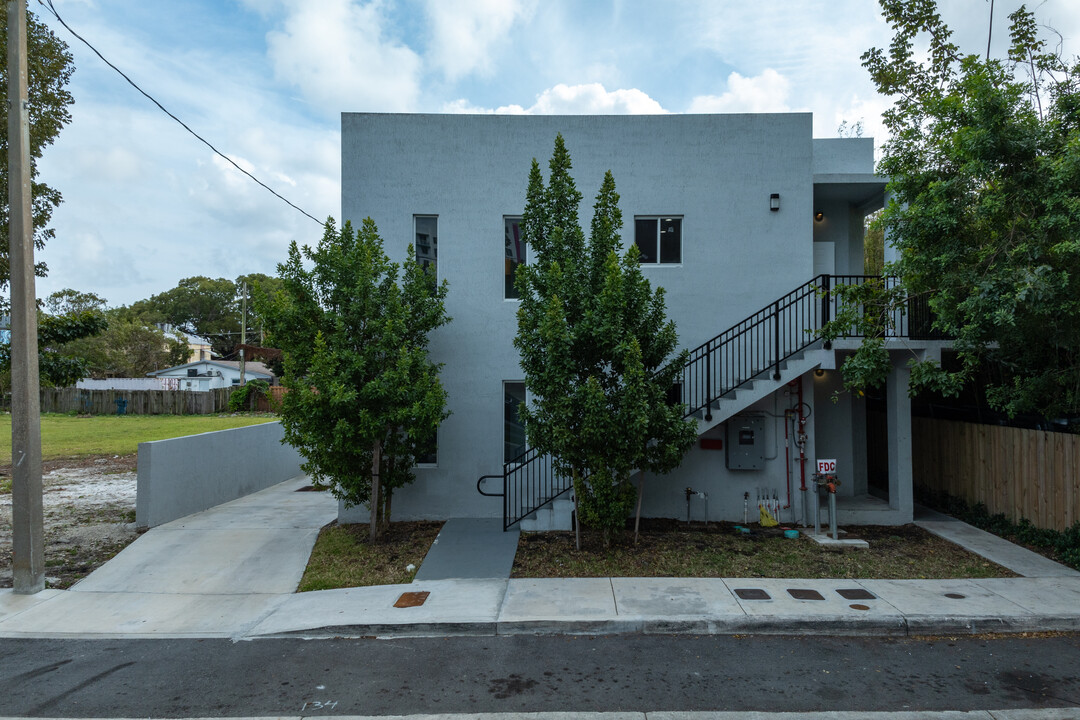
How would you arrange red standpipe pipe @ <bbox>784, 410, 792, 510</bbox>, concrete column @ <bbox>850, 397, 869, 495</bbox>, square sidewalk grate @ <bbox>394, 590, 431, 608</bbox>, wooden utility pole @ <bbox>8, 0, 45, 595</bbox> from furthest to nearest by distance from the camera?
concrete column @ <bbox>850, 397, 869, 495</bbox>, red standpipe pipe @ <bbox>784, 410, 792, 510</bbox>, wooden utility pole @ <bbox>8, 0, 45, 595</bbox>, square sidewalk grate @ <bbox>394, 590, 431, 608</bbox>

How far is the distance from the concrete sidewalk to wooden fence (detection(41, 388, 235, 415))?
35484mm

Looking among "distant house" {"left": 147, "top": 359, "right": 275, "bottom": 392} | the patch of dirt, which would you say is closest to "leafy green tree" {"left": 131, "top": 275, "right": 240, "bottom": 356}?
"distant house" {"left": 147, "top": 359, "right": 275, "bottom": 392}

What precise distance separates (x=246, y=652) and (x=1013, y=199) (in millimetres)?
9411

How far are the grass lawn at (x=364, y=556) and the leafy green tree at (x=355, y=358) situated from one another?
52cm

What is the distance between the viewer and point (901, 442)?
10.4m

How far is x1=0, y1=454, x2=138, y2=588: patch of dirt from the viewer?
859cm

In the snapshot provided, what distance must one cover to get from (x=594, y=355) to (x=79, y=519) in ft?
31.5

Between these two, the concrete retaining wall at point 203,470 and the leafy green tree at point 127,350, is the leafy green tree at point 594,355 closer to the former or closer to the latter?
the concrete retaining wall at point 203,470

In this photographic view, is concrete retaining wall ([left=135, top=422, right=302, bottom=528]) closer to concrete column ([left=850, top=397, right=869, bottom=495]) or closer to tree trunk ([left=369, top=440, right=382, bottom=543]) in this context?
tree trunk ([left=369, top=440, right=382, bottom=543])

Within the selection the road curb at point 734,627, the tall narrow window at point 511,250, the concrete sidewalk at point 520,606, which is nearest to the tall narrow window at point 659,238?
the tall narrow window at point 511,250

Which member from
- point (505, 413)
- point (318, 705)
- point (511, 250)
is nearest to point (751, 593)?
point (318, 705)

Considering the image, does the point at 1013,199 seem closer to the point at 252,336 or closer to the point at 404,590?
the point at 404,590

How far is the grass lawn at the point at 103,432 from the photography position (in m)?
21.1

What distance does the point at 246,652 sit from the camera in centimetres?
587
